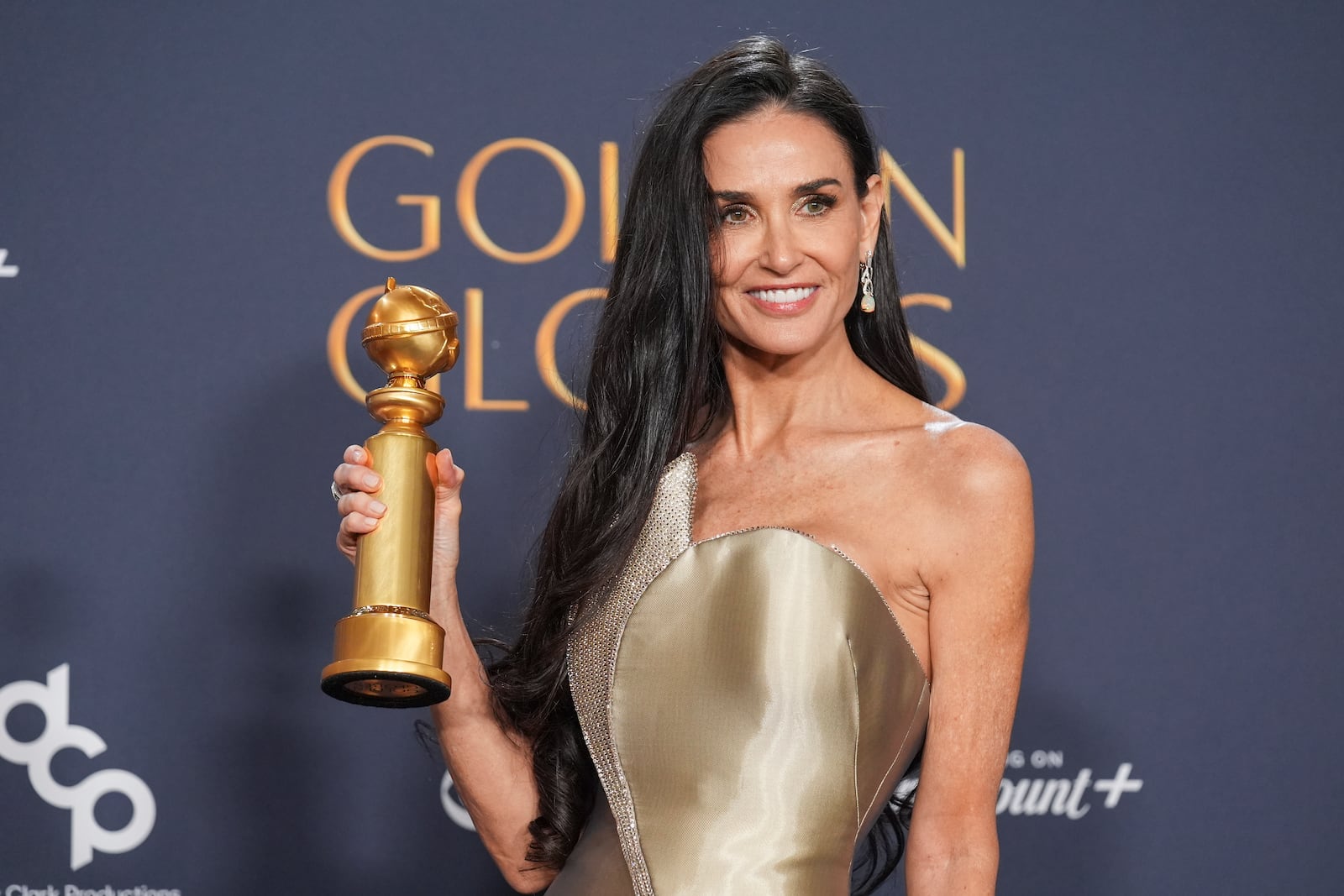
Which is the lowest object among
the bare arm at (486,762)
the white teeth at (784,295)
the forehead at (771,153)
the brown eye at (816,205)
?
the bare arm at (486,762)

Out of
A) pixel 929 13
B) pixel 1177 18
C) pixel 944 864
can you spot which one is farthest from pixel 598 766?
pixel 1177 18

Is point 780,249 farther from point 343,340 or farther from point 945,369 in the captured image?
point 343,340

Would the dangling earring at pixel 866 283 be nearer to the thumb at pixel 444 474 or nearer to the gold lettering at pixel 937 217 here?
the thumb at pixel 444 474

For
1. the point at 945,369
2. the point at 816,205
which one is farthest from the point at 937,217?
the point at 816,205

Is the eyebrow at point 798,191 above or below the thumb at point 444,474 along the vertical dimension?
above

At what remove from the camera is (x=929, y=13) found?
8.71ft

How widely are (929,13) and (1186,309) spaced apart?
26.5 inches

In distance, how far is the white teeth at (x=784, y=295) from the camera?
162 centimetres

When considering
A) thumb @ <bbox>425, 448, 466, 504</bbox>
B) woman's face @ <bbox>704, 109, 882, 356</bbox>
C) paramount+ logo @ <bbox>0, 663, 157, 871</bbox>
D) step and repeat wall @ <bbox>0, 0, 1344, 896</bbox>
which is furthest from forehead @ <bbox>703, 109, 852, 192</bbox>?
paramount+ logo @ <bbox>0, 663, 157, 871</bbox>

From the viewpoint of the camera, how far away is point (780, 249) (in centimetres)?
158

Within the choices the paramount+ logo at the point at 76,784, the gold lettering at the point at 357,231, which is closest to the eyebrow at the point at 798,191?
the gold lettering at the point at 357,231

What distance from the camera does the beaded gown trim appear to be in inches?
60.9

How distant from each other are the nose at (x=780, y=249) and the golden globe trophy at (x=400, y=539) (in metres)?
0.35

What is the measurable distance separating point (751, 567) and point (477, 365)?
3.89 ft
